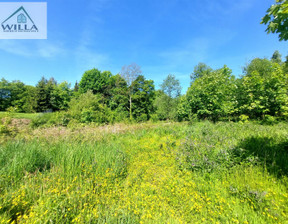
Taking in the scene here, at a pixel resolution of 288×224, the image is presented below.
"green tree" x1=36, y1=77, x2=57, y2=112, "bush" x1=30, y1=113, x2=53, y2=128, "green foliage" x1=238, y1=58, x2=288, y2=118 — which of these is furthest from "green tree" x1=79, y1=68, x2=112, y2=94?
"green foliage" x1=238, y1=58, x2=288, y2=118

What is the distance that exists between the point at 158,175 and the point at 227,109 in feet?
32.3

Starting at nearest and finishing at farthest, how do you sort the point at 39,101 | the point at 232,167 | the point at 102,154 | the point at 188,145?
the point at 232,167, the point at 102,154, the point at 188,145, the point at 39,101

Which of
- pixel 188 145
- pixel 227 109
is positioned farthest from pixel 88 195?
pixel 227 109

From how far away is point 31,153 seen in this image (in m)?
3.16

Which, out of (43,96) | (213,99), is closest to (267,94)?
(213,99)

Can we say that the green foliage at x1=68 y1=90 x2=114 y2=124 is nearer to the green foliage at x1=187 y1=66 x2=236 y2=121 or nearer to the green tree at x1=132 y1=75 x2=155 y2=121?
the green tree at x1=132 y1=75 x2=155 y2=121

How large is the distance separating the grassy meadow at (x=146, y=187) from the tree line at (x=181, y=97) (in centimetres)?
521

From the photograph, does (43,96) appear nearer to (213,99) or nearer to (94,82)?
(94,82)

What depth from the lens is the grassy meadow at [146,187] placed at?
1.84 meters

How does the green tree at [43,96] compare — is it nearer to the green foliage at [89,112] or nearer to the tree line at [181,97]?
the tree line at [181,97]

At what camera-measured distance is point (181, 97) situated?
12844 mm

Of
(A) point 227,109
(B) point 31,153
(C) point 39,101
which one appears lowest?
(B) point 31,153

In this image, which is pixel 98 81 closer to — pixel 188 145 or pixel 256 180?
pixel 188 145

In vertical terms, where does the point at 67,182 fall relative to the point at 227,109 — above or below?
below
